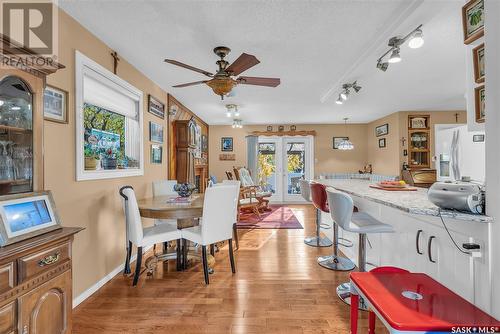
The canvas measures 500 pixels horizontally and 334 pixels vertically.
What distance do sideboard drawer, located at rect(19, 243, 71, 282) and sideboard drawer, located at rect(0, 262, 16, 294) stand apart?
1.4 inches

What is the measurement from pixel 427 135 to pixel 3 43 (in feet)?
23.1

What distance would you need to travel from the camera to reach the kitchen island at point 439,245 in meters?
1.22

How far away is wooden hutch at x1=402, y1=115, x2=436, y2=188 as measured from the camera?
5.88 meters

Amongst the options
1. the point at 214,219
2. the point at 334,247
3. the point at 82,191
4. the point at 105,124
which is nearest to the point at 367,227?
the point at 334,247

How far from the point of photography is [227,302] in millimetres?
2215

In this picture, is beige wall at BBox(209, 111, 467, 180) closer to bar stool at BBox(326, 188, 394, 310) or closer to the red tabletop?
bar stool at BBox(326, 188, 394, 310)

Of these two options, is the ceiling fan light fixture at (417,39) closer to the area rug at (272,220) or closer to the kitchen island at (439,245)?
the kitchen island at (439,245)

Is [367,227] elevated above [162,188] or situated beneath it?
situated beneath

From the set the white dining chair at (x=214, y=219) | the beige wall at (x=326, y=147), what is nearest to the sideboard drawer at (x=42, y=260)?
the white dining chair at (x=214, y=219)

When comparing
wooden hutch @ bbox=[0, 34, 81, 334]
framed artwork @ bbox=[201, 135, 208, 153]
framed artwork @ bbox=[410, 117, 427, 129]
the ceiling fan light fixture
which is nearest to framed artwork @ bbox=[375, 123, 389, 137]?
framed artwork @ bbox=[410, 117, 427, 129]

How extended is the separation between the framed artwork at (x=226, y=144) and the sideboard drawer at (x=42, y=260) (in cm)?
615

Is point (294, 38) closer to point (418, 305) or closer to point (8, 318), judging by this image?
point (418, 305)

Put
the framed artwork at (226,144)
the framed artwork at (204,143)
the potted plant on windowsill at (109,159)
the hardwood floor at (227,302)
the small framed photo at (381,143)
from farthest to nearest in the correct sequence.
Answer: the framed artwork at (226,144) → the framed artwork at (204,143) → the small framed photo at (381,143) → the potted plant on windowsill at (109,159) → the hardwood floor at (227,302)

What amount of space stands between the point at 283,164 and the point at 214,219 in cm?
528
